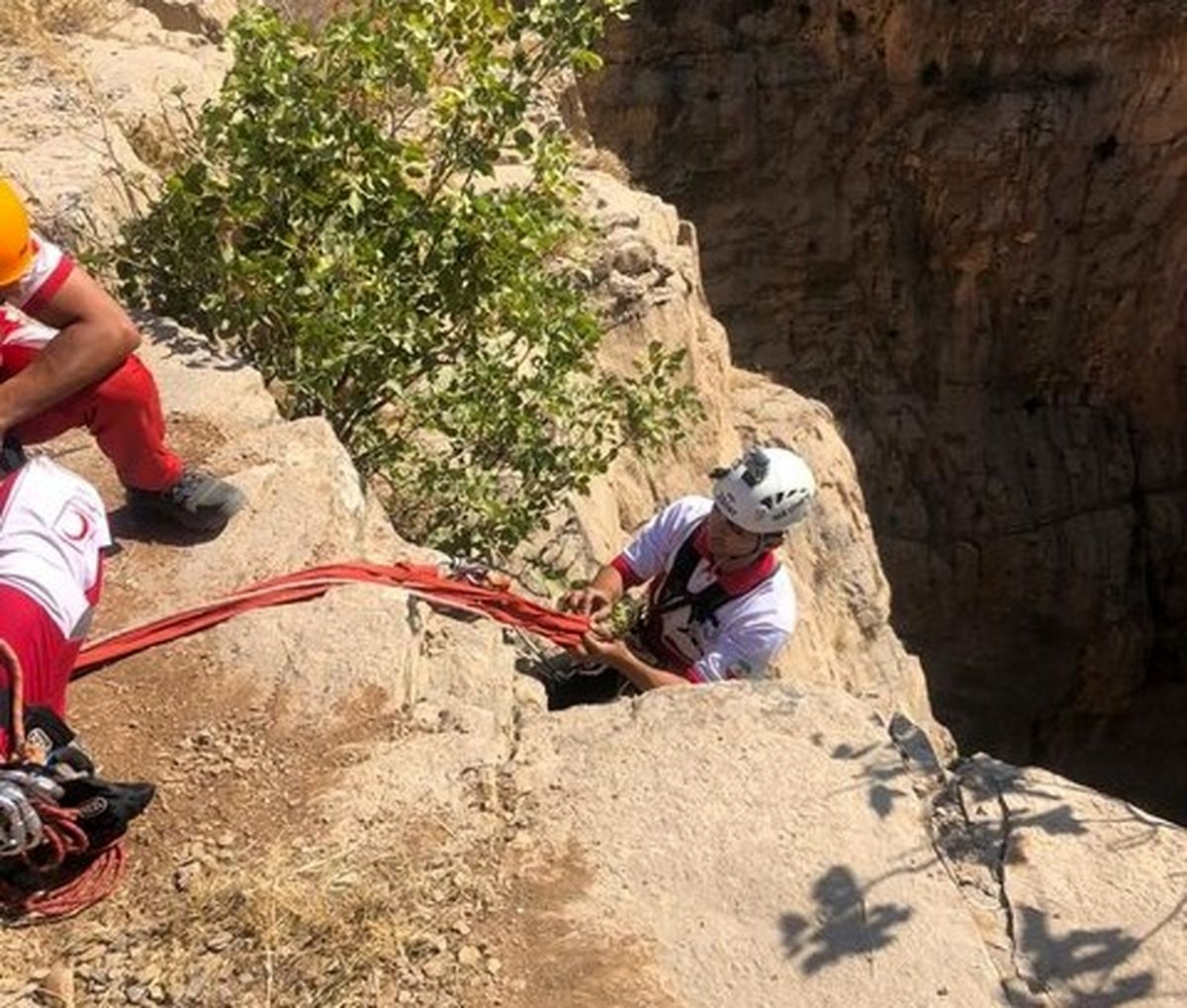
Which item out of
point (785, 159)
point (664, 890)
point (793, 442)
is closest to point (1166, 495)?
point (785, 159)

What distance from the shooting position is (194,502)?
A: 416 cm

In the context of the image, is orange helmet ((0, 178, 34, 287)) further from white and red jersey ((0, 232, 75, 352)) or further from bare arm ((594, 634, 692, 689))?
bare arm ((594, 634, 692, 689))

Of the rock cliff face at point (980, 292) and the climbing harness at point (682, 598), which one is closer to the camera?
the climbing harness at point (682, 598)

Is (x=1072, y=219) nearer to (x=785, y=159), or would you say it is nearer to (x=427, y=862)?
(x=785, y=159)

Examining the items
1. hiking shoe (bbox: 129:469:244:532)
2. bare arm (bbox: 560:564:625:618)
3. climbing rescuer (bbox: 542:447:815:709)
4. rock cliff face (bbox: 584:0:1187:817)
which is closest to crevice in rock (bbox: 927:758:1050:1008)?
climbing rescuer (bbox: 542:447:815:709)

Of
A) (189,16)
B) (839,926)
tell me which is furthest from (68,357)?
(189,16)

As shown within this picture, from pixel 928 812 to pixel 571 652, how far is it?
130cm

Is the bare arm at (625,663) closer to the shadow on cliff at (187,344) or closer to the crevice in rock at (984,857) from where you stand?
the crevice in rock at (984,857)

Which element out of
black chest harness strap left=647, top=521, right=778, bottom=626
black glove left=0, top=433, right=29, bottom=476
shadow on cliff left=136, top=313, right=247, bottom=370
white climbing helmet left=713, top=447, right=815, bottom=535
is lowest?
black chest harness strap left=647, top=521, right=778, bottom=626

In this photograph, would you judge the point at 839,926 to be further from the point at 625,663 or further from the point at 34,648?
the point at 34,648

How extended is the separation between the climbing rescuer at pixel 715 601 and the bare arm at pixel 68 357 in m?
1.59

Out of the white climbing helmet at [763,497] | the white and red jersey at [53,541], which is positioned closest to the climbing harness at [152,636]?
the white and red jersey at [53,541]

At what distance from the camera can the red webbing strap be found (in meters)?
3.75

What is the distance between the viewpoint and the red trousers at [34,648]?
310cm
